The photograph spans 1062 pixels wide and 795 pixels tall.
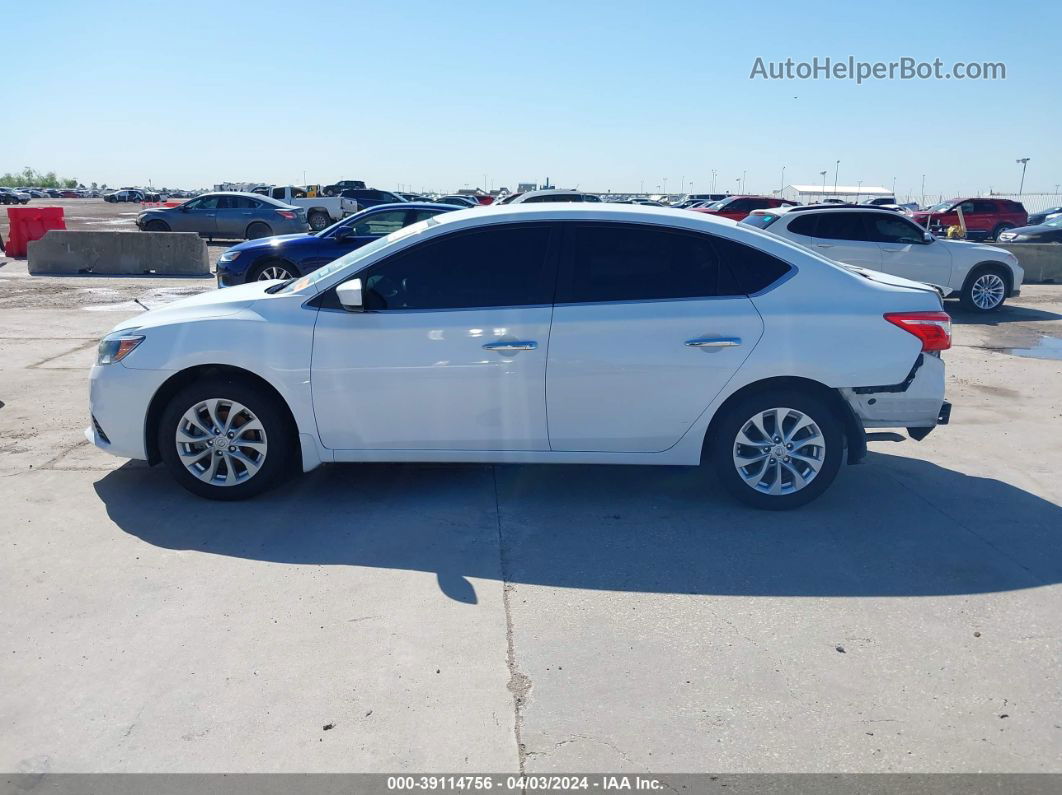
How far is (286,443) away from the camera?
544cm

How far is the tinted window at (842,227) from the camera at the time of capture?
537 inches

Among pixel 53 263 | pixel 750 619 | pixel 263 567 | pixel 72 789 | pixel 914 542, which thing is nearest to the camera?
pixel 72 789

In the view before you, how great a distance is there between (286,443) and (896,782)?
3.69 metres

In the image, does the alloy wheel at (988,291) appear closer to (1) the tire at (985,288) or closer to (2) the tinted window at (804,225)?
(1) the tire at (985,288)

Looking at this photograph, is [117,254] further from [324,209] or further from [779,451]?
[324,209]

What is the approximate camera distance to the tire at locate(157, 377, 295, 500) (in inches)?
212

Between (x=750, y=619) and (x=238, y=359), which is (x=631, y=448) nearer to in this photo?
(x=750, y=619)

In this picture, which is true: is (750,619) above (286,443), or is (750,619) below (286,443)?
below

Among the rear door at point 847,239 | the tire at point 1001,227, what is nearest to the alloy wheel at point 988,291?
the rear door at point 847,239

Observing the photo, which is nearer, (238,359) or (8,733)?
(8,733)

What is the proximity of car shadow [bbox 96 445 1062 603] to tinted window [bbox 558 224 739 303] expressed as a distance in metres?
1.29

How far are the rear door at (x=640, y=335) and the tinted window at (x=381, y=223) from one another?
346 inches

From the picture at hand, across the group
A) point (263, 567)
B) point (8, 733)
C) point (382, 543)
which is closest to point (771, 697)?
point (382, 543)

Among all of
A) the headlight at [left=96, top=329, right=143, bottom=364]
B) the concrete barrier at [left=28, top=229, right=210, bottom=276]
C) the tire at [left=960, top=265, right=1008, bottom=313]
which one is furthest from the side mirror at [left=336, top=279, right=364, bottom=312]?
the concrete barrier at [left=28, top=229, right=210, bottom=276]
